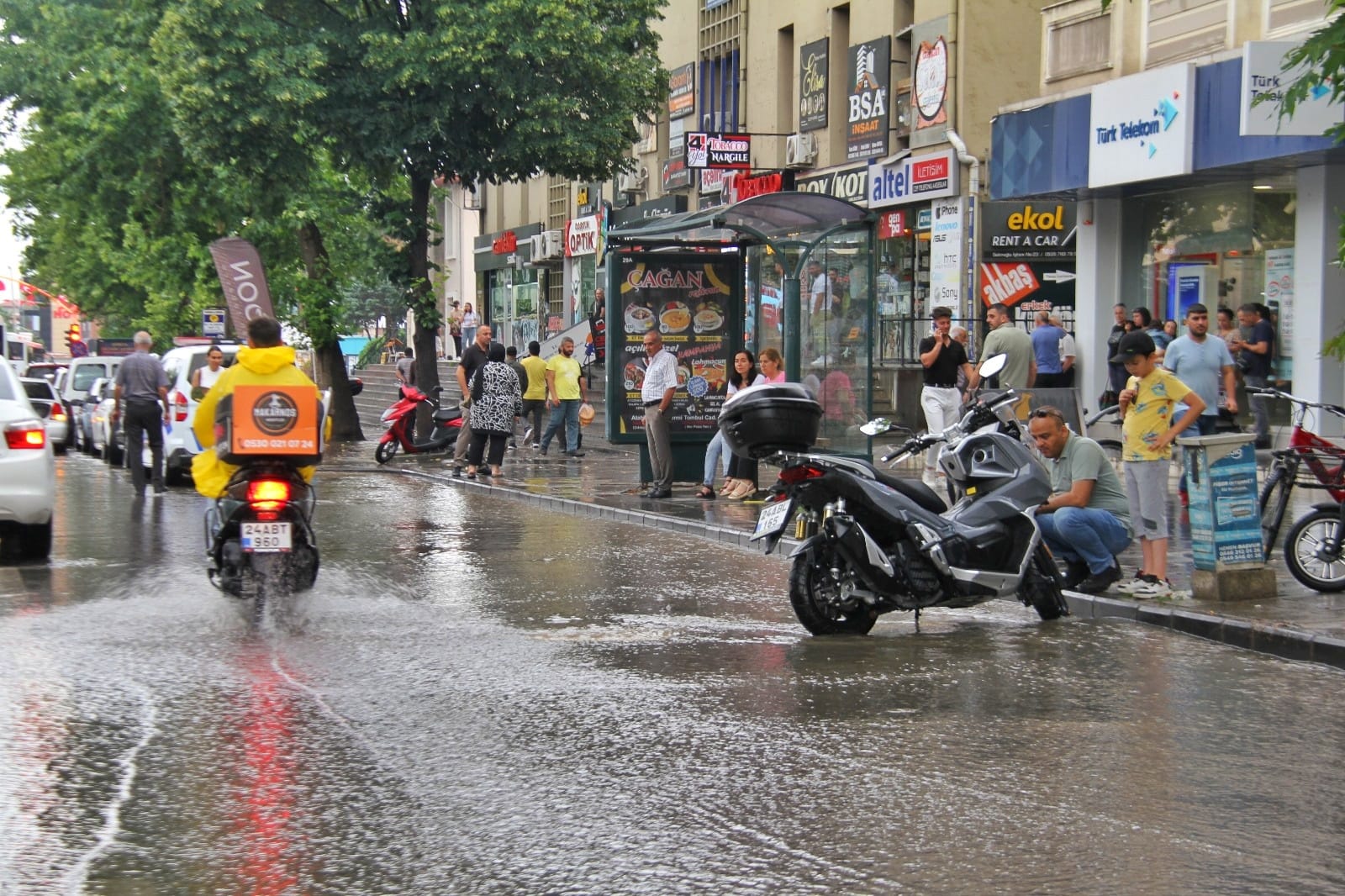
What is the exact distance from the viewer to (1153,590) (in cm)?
1095

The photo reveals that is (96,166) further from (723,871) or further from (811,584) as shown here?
(723,871)

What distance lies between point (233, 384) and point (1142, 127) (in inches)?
571

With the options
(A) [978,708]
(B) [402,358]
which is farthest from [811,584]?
(B) [402,358]

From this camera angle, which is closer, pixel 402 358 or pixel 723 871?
pixel 723 871

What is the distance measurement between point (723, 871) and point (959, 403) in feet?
48.5

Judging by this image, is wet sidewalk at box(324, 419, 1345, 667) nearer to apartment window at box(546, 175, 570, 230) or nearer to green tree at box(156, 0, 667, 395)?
green tree at box(156, 0, 667, 395)

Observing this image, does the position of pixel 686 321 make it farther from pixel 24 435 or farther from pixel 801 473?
pixel 801 473

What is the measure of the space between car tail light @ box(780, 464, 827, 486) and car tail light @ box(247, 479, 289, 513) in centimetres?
303

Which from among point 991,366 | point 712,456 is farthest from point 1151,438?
point 712,456

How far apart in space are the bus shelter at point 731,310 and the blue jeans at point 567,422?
712 centimetres

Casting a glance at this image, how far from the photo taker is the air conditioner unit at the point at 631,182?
42.5 metres

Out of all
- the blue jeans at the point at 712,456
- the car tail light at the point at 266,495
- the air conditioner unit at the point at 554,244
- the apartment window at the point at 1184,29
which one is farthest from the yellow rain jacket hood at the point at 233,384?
the air conditioner unit at the point at 554,244

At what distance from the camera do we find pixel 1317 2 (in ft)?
60.3

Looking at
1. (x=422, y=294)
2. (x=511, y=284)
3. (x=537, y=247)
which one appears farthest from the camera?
(x=511, y=284)
